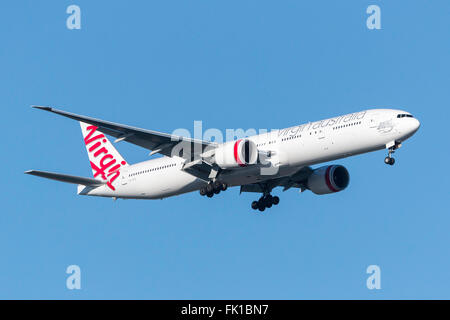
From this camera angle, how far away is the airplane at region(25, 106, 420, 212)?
4419cm

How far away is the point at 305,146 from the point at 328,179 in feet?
23.6

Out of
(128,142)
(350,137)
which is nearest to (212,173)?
(128,142)

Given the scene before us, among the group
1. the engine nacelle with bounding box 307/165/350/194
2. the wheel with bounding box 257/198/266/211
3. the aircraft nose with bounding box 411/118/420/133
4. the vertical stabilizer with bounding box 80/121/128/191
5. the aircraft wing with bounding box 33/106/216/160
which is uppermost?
the vertical stabilizer with bounding box 80/121/128/191

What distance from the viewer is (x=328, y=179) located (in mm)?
51844

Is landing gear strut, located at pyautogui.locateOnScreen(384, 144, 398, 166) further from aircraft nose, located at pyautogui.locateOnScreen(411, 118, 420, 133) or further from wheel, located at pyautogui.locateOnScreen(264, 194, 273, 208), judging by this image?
wheel, located at pyautogui.locateOnScreen(264, 194, 273, 208)

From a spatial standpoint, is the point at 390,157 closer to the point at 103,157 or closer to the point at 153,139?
the point at 153,139

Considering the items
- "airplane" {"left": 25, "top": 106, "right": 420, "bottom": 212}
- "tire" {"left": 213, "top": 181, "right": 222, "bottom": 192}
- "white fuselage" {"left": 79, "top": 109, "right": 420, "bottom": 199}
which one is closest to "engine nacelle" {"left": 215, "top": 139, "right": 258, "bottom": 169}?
"airplane" {"left": 25, "top": 106, "right": 420, "bottom": 212}

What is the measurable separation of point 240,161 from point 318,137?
14.6ft

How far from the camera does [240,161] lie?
45656mm

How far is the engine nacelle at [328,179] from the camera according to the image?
170ft

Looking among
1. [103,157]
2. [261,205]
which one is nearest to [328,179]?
[261,205]

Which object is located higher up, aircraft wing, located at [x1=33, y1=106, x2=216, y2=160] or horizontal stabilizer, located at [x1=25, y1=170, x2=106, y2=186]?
aircraft wing, located at [x1=33, y1=106, x2=216, y2=160]

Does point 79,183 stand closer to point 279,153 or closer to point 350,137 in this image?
point 279,153

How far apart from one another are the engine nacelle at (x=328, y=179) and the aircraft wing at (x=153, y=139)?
7984 mm
